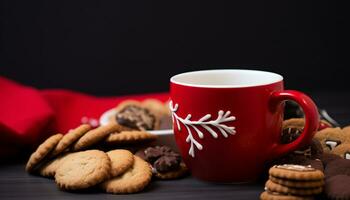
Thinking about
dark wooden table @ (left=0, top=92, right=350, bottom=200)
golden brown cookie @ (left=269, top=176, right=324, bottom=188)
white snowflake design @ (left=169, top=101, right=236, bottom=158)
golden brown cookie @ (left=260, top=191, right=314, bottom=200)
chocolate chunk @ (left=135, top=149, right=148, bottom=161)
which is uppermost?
white snowflake design @ (left=169, top=101, right=236, bottom=158)

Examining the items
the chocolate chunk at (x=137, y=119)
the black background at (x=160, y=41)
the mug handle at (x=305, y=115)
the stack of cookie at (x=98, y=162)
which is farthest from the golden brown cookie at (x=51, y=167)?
the black background at (x=160, y=41)

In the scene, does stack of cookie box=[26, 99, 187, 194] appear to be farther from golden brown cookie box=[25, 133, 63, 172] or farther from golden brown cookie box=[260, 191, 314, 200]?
golden brown cookie box=[260, 191, 314, 200]

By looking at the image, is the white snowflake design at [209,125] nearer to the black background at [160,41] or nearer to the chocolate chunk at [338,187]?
the chocolate chunk at [338,187]

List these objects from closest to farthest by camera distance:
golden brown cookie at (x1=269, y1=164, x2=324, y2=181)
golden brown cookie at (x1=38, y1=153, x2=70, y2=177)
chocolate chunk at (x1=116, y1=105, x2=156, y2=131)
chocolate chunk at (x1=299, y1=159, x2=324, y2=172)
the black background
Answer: golden brown cookie at (x1=269, y1=164, x2=324, y2=181) < chocolate chunk at (x1=299, y1=159, x2=324, y2=172) < golden brown cookie at (x1=38, y1=153, x2=70, y2=177) < chocolate chunk at (x1=116, y1=105, x2=156, y2=131) < the black background

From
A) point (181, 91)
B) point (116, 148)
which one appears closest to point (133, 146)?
point (116, 148)

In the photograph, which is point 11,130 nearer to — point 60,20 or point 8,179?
point 8,179

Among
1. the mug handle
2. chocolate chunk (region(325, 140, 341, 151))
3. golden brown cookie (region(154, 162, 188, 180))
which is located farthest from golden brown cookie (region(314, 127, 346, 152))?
golden brown cookie (region(154, 162, 188, 180))
